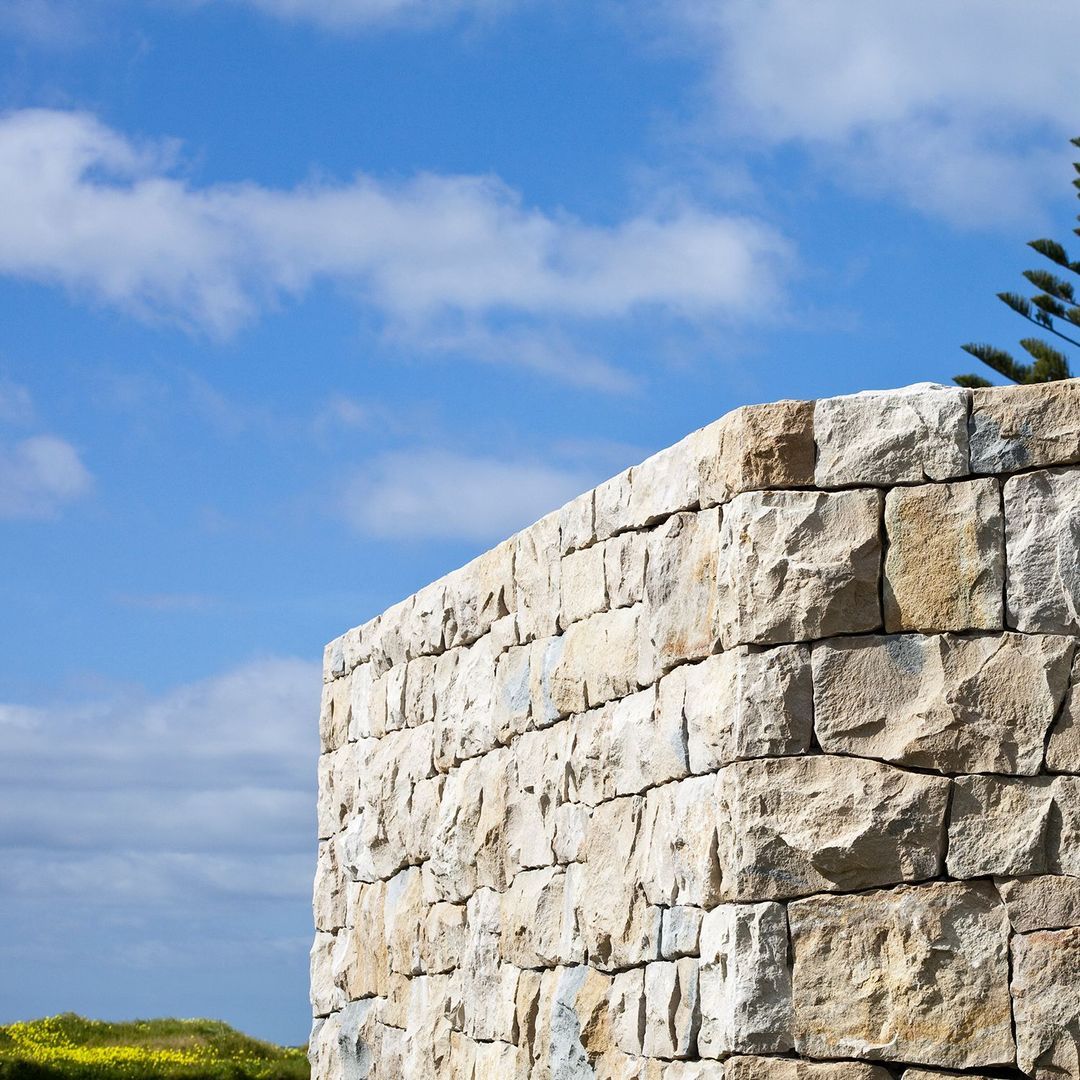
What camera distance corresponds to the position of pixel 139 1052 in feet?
47.2

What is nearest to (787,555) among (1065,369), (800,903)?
(800,903)

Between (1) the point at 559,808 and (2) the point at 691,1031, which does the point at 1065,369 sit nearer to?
(1) the point at 559,808

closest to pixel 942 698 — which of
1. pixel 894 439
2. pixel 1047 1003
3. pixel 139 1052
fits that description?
pixel 894 439

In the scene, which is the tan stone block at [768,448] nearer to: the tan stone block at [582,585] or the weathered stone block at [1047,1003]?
the tan stone block at [582,585]

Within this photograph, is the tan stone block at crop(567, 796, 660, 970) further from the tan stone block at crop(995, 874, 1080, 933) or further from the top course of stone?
the tan stone block at crop(995, 874, 1080, 933)

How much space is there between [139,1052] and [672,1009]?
35.6 ft

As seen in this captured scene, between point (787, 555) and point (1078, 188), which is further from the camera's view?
point (1078, 188)

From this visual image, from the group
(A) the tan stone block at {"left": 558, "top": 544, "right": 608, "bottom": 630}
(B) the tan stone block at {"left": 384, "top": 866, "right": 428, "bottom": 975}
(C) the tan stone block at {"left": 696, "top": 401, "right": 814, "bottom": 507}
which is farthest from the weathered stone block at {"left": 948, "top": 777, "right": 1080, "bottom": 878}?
(B) the tan stone block at {"left": 384, "top": 866, "right": 428, "bottom": 975}

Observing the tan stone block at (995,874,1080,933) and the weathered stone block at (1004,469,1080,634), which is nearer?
the tan stone block at (995,874,1080,933)

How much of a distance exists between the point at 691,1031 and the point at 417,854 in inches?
111

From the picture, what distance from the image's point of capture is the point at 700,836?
4.68 meters

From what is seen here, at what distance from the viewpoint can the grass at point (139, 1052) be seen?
43.4 ft

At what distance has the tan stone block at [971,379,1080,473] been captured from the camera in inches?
179

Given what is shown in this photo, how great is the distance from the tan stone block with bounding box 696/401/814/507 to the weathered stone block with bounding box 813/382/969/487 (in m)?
0.04
